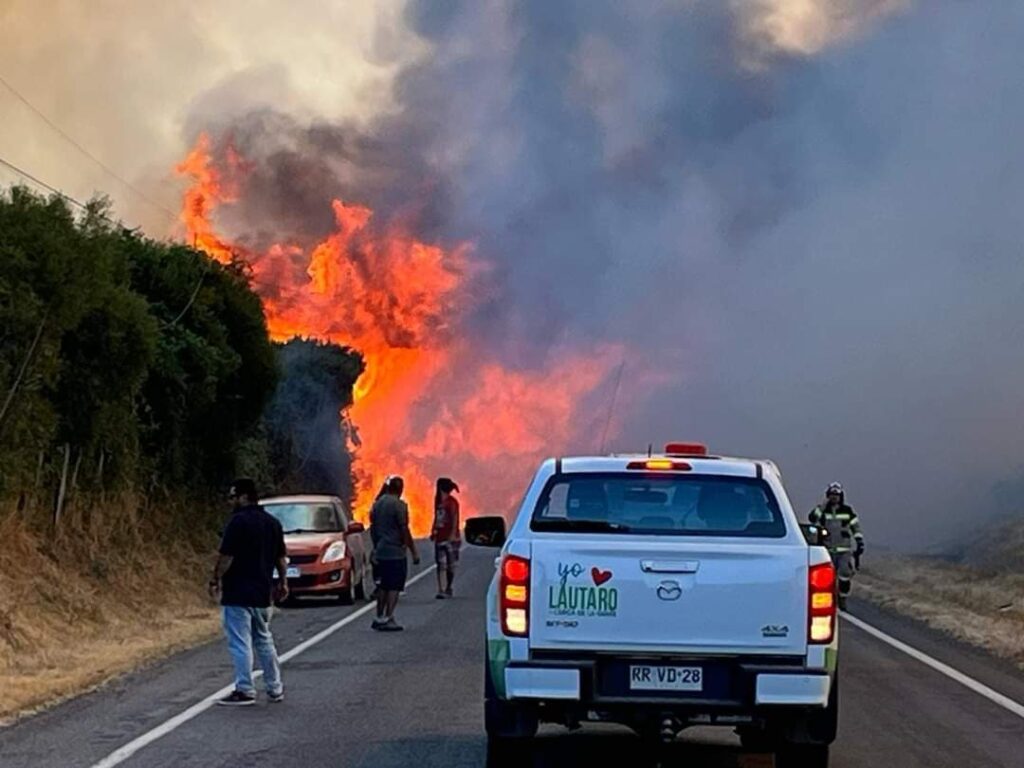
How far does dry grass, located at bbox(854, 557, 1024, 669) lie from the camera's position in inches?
824

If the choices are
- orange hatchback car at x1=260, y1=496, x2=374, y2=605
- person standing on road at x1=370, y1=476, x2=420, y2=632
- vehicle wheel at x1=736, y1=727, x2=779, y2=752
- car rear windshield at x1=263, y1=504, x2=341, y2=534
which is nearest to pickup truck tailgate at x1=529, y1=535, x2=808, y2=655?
vehicle wheel at x1=736, y1=727, x2=779, y2=752

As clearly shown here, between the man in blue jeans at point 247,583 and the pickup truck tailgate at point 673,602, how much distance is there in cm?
537

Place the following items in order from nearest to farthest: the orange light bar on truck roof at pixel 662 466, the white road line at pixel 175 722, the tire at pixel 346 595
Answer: the orange light bar on truck roof at pixel 662 466 → the white road line at pixel 175 722 → the tire at pixel 346 595

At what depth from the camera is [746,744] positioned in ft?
35.2

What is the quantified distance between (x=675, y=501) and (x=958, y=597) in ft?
59.2

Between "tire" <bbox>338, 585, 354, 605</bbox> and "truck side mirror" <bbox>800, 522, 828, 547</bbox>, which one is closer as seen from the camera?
"truck side mirror" <bbox>800, 522, 828, 547</bbox>

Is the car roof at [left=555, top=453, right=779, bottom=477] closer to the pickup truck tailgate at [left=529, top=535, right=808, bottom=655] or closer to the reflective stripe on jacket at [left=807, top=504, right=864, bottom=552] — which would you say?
the pickup truck tailgate at [left=529, top=535, right=808, bottom=655]

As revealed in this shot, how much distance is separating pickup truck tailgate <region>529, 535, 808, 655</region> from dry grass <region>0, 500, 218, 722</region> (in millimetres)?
6045

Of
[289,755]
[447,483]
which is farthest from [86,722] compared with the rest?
[447,483]

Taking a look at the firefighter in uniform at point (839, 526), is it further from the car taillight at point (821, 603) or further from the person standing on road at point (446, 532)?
the car taillight at point (821, 603)

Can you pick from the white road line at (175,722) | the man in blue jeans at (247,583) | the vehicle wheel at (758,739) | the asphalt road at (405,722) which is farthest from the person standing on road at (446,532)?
the vehicle wheel at (758,739)

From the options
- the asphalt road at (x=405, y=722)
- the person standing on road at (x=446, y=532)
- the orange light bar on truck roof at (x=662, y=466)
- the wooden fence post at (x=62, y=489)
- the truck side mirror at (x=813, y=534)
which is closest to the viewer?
the orange light bar on truck roof at (x=662, y=466)

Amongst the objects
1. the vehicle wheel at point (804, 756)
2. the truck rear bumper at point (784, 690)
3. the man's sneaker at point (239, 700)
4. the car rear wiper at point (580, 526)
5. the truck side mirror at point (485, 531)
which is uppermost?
the car rear wiper at point (580, 526)

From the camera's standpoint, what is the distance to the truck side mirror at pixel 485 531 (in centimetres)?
1184
